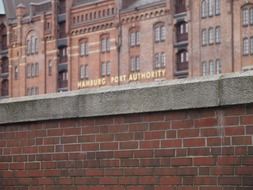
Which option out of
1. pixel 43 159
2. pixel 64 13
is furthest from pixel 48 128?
pixel 64 13

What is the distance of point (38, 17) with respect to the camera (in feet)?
257

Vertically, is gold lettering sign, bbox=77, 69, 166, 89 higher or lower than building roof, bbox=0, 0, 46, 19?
lower

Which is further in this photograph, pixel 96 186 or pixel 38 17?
pixel 38 17

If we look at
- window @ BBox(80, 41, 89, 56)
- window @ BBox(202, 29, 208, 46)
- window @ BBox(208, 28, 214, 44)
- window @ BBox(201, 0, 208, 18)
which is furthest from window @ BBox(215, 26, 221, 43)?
window @ BBox(80, 41, 89, 56)

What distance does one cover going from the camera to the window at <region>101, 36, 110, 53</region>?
2775 inches

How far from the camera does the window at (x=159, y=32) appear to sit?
6531cm

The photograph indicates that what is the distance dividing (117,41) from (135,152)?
63.8 meters

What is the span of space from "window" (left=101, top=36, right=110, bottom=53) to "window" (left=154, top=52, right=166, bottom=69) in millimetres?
6409

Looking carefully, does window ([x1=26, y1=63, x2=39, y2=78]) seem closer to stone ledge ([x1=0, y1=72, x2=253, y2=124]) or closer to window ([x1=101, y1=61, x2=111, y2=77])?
window ([x1=101, y1=61, x2=111, y2=77])

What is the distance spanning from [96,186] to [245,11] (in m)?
55.9

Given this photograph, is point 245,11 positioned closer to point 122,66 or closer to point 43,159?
point 122,66

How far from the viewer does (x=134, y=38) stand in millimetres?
68312

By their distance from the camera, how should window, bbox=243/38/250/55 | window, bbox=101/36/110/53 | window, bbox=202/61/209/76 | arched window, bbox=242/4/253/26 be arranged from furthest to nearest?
window, bbox=101/36/110/53
window, bbox=202/61/209/76
arched window, bbox=242/4/253/26
window, bbox=243/38/250/55

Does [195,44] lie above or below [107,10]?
below
